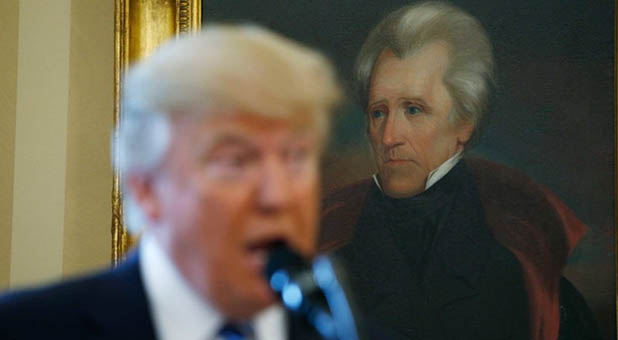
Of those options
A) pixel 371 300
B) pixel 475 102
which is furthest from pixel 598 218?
pixel 371 300

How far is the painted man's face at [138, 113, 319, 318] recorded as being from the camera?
1.28 m

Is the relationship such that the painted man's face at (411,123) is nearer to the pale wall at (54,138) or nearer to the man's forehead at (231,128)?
the pale wall at (54,138)

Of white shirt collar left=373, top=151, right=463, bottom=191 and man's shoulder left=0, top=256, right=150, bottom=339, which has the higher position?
man's shoulder left=0, top=256, right=150, bottom=339

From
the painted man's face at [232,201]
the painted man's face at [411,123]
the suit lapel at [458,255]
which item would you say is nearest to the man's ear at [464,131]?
the painted man's face at [411,123]

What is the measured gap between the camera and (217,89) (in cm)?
129

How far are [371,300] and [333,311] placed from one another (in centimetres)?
266

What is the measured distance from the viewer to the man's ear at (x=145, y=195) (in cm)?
135

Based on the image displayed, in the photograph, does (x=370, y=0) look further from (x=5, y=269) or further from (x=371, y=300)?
(x=5, y=269)

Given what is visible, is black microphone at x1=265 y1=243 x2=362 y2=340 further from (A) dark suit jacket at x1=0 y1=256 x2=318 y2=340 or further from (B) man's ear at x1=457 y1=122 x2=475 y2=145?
(B) man's ear at x1=457 y1=122 x2=475 y2=145

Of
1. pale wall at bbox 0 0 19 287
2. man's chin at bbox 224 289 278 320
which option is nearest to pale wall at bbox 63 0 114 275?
pale wall at bbox 0 0 19 287

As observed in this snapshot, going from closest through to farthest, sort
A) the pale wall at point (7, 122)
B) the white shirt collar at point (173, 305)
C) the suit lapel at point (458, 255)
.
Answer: the white shirt collar at point (173, 305) → the pale wall at point (7, 122) → the suit lapel at point (458, 255)

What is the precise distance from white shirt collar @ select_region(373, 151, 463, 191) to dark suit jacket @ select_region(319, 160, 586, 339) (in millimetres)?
33

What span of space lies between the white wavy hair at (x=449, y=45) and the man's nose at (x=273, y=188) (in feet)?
8.80

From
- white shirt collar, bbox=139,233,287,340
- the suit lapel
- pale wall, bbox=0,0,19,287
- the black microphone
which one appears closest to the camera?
the black microphone
